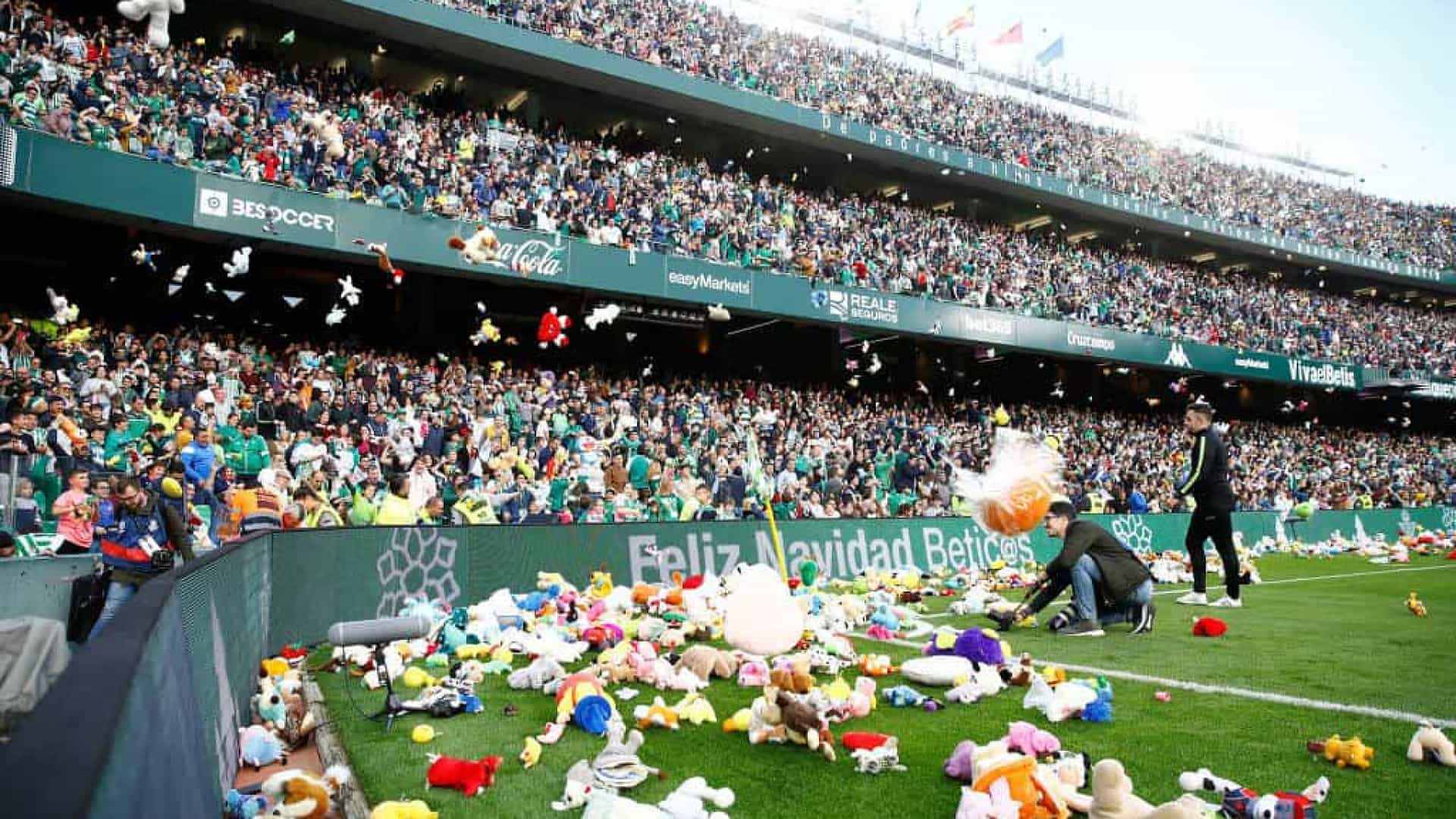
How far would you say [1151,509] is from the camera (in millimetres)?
25969

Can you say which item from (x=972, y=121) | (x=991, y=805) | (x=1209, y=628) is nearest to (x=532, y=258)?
(x=1209, y=628)

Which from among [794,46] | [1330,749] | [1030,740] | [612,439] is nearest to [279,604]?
[1030,740]

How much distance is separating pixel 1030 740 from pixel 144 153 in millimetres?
16883

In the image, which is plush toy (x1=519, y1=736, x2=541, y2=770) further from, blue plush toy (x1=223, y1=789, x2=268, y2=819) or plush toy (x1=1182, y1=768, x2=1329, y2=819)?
plush toy (x1=1182, y1=768, x2=1329, y2=819)

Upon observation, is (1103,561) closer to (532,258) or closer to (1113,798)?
(1113,798)

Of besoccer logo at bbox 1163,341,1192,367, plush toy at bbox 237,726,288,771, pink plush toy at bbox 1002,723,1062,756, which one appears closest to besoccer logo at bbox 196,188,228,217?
plush toy at bbox 237,726,288,771

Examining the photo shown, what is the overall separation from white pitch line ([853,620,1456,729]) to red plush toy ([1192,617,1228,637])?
89.2 inches

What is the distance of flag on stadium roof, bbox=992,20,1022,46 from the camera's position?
37.0m

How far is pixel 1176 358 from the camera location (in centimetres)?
3250

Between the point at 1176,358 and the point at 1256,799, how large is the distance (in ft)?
105

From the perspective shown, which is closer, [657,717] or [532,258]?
[657,717]

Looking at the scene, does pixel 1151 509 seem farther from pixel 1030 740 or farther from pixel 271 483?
pixel 1030 740

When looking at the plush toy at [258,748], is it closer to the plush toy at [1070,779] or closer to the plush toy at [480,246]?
the plush toy at [1070,779]

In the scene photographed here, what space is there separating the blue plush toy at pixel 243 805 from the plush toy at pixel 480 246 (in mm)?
12538
